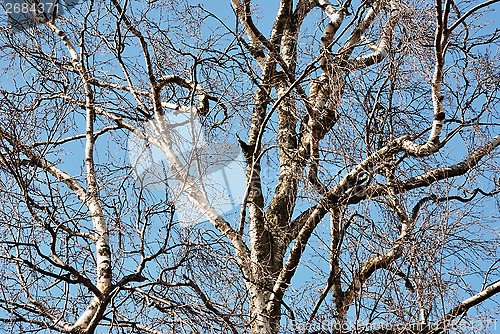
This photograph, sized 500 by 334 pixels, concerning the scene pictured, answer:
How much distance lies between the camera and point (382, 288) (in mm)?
4707

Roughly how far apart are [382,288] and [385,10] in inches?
98.6

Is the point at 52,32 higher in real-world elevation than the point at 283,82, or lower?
lower

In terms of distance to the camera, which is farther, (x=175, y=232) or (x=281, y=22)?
(x=281, y=22)

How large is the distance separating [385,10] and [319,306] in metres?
2.78

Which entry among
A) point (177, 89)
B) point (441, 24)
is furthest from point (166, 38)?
point (441, 24)

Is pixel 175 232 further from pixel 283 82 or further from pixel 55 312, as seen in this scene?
pixel 283 82

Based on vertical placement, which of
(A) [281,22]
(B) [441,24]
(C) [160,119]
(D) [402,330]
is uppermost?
(A) [281,22]

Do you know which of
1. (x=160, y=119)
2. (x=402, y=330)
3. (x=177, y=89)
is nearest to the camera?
(x=402, y=330)

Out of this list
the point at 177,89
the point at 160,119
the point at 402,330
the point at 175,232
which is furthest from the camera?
the point at 177,89

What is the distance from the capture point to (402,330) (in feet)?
14.9

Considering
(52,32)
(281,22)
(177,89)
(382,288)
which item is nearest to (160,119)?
(177,89)

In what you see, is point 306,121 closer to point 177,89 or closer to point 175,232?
point 177,89

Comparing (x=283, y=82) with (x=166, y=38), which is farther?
(x=283, y=82)

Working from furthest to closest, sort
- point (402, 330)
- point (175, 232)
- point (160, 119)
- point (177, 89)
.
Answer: point (177, 89) < point (160, 119) < point (175, 232) < point (402, 330)
